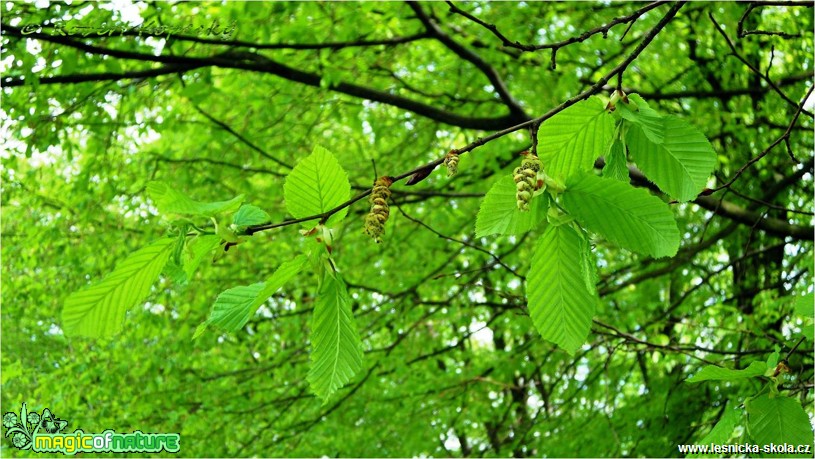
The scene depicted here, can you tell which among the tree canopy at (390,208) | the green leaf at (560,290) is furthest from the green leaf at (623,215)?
the tree canopy at (390,208)

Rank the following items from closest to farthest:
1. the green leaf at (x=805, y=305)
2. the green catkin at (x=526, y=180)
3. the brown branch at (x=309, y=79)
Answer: the green catkin at (x=526, y=180) → the green leaf at (x=805, y=305) → the brown branch at (x=309, y=79)

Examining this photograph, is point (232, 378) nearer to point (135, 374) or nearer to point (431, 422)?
point (135, 374)

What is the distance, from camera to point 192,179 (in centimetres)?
427

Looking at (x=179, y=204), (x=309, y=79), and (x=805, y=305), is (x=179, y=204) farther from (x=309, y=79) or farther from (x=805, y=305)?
(x=309, y=79)

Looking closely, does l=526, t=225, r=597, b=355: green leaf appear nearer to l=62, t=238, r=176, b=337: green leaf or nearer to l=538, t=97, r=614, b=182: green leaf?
l=538, t=97, r=614, b=182: green leaf

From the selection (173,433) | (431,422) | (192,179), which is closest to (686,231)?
(431,422)

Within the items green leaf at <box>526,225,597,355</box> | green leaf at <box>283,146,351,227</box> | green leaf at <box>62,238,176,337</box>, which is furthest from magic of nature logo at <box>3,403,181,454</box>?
green leaf at <box>526,225,597,355</box>

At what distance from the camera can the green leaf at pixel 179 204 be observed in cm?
91

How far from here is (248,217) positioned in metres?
1.02

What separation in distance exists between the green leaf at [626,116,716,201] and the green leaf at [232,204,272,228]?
19.7 inches

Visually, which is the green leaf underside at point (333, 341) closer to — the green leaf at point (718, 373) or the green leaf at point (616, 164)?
the green leaf at point (616, 164)

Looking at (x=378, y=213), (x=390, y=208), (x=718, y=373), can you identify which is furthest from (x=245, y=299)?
(x=390, y=208)

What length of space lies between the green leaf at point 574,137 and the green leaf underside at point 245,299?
1.11 feet

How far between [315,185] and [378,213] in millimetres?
170
